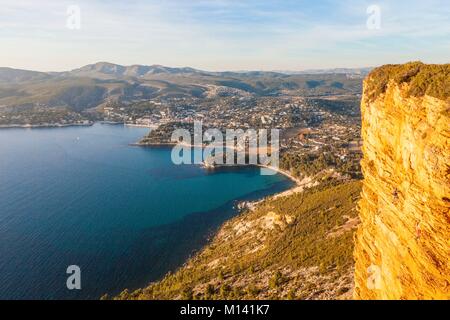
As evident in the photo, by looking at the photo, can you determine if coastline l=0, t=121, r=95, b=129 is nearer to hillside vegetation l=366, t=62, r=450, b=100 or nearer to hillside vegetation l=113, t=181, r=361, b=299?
hillside vegetation l=113, t=181, r=361, b=299

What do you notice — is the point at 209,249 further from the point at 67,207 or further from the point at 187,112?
the point at 187,112

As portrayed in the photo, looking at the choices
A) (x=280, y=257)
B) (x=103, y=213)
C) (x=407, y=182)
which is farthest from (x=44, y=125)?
(x=407, y=182)

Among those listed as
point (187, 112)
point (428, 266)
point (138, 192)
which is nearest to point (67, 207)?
point (138, 192)

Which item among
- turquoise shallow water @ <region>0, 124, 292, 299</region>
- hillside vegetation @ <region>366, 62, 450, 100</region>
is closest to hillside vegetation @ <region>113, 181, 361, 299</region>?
turquoise shallow water @ <region>0, 124, 292, 299</region>

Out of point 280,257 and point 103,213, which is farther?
point 103,213

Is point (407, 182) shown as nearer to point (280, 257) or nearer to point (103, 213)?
point (280, 257)
